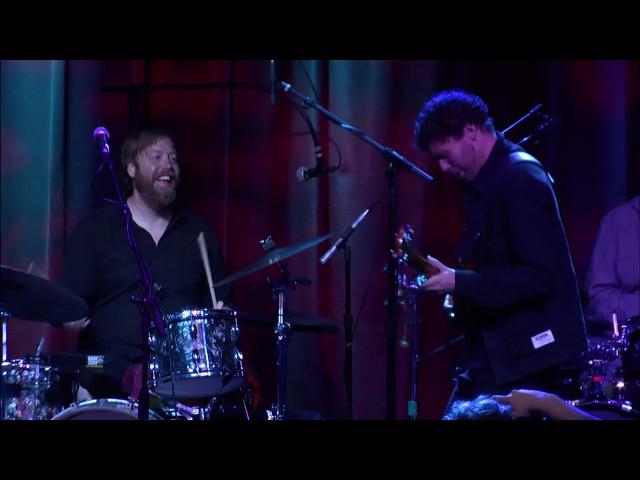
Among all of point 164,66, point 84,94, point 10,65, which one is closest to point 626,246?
point 164,66

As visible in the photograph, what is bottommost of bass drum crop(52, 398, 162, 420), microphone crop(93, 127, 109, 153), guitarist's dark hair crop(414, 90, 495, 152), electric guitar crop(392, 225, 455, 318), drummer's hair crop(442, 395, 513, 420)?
drummer's hair crop(442, 395, 513, 420)

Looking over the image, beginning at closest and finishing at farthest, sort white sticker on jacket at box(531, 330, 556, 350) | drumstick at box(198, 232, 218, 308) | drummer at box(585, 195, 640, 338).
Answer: white sticker on jacket at box(531, 330, 556, 350) < drumstick at box(198, 232, 218, 308) < drummer at box(585, 195, 640, 338)

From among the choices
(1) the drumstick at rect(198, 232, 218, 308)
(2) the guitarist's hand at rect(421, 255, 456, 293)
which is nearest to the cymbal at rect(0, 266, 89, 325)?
(1) the drumstick at rect(198, 232, 218, 308)

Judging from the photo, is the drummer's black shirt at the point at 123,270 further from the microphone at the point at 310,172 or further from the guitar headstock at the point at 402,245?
the guitar headstock at the point at 402,245

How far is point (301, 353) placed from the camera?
4.64m

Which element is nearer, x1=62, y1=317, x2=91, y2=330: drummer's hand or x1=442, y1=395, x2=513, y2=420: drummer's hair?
x1=442, y1=395, x2=513, y2=420: drummer's hair

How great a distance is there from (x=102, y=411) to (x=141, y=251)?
131cm

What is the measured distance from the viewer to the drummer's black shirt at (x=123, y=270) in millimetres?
4344

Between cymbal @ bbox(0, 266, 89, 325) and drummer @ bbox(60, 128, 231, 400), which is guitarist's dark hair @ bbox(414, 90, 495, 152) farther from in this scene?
cymbal @ bbox(0, 266, 89, 325)

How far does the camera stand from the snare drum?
3586 millimetres

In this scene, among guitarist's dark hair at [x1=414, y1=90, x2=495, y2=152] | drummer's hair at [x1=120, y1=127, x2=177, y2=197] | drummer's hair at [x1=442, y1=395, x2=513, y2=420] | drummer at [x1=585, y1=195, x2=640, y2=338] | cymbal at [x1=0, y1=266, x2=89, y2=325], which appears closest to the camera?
drummer's hair at [x1=442, y1=395, x2=513, y2=420]

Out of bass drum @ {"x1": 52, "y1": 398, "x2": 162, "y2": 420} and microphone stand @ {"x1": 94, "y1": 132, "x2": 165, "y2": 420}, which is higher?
microphone stand @ {"x1": 94, "y1": 132, "x2": 165, "y2": 420}

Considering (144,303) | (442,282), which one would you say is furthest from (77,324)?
(442,282)

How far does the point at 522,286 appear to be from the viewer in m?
3.20
